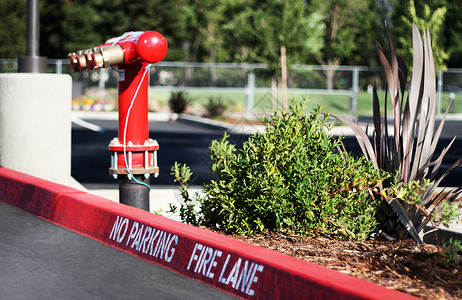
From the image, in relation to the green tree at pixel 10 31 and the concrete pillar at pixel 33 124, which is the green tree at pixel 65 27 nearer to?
the green tree at pixel 10 31

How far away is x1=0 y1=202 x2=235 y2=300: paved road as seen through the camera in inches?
175

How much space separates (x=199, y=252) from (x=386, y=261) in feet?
4.12

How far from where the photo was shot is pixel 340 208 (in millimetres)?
5430

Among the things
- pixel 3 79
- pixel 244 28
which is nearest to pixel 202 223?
pixel 3 79

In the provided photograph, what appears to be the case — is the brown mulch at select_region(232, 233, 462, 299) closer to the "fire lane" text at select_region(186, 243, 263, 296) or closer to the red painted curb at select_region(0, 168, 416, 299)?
the red painted curb at select_region(0, 168, 416, 299)

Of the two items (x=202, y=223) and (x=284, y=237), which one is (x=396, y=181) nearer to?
(x=284, y=237)

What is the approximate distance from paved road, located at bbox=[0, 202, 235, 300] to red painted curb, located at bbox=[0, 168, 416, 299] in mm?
93

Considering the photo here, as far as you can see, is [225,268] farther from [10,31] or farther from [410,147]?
[10,31]

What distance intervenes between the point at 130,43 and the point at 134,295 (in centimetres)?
237

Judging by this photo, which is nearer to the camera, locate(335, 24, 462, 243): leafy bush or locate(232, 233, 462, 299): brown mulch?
locate(232, 233, 462, 299): brown mulch

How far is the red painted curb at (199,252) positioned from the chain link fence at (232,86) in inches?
870

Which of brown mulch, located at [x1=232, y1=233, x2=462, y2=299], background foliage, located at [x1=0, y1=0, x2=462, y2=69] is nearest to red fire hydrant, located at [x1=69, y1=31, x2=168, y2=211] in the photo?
brown mulch, located at [x1=232, y1=233, x2=462, y2=299]

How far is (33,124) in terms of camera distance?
8234 mm

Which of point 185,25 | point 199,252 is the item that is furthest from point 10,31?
point 199,252
